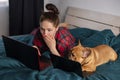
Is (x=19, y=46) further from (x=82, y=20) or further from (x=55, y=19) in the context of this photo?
(x=82, y=20)

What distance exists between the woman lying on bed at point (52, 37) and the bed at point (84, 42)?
84 mm

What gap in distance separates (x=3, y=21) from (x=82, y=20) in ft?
3.47

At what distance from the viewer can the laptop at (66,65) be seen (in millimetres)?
1397

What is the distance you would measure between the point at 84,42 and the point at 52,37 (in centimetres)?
54

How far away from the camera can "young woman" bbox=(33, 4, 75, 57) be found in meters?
1.78

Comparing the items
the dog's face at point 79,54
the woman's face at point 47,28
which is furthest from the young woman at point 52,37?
the dog's face at point 79,54

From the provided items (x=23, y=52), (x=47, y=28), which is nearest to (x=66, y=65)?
(x=23, y=52)

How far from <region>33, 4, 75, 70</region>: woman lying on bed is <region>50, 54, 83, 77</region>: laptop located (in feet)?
0.78

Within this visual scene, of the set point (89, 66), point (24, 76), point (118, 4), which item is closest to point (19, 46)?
point (24, 76)

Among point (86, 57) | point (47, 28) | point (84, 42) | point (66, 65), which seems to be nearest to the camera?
point (66, 65)

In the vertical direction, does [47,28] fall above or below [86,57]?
above

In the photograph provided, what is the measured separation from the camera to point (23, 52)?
1.50m

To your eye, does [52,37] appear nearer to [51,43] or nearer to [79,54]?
[51,43]

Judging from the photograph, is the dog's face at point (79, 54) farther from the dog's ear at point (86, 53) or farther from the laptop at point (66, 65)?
the laptop at point (66, 65)
